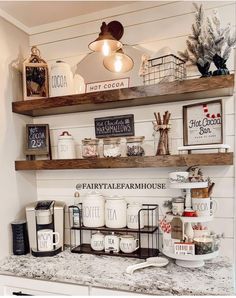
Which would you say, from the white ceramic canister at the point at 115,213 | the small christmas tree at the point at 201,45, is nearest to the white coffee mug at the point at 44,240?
the white ceramic canister at the point at 115,213

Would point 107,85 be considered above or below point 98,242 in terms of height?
above

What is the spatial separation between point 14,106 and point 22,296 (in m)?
1.14

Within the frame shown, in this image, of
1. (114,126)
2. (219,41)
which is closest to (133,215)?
(114,126)

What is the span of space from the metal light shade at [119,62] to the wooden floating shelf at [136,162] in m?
0.59

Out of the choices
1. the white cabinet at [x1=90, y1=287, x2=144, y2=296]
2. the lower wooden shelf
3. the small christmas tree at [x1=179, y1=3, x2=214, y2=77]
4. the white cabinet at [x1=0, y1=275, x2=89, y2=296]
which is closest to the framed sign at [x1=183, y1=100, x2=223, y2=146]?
the small christmas tree at [x1=179, y1=3, x2=214, y2=77]

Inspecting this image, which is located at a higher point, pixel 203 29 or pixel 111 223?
pixel 203 29

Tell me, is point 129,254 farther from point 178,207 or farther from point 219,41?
point 219,41

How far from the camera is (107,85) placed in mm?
1875

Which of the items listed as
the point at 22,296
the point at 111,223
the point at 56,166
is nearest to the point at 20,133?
the point at 56,166

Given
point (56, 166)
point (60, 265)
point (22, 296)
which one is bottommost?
point (22, 296)

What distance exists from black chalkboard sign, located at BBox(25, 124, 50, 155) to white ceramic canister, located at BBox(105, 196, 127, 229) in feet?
1.90

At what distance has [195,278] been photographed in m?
1.41

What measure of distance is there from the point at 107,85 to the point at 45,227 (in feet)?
3.20

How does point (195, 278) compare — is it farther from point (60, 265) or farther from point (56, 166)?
point (56, 166)
